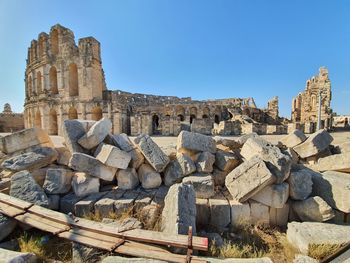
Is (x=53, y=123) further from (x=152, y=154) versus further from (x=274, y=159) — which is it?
(x=274, y=159)

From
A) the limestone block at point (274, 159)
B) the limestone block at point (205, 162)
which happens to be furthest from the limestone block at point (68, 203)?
the limestone block at point (274, 159)

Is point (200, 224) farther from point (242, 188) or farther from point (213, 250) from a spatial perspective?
point (242, 188)

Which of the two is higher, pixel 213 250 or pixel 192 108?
pixel 192 108

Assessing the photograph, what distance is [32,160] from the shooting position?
354 cm

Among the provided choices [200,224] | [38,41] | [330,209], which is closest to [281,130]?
[330,209]

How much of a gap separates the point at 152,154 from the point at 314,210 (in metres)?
3.14

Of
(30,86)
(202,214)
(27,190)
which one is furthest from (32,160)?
(30,86)

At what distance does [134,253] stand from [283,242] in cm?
240

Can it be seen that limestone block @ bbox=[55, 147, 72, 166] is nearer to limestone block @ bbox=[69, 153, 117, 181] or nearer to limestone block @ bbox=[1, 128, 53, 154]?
limestone block @ bbox=[1, 128, 53, 154]

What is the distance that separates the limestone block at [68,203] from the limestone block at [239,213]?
113 inches

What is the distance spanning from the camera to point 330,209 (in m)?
3.02

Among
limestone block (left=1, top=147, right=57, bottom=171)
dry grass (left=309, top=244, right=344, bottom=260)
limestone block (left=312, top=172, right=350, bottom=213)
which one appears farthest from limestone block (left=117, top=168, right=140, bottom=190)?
limestone block (left=312, top=172, right=350, bottom=213)

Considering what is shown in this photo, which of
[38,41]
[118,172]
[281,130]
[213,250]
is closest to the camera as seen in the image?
[213,250]

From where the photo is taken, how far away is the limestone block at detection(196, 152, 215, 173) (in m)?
3.78
